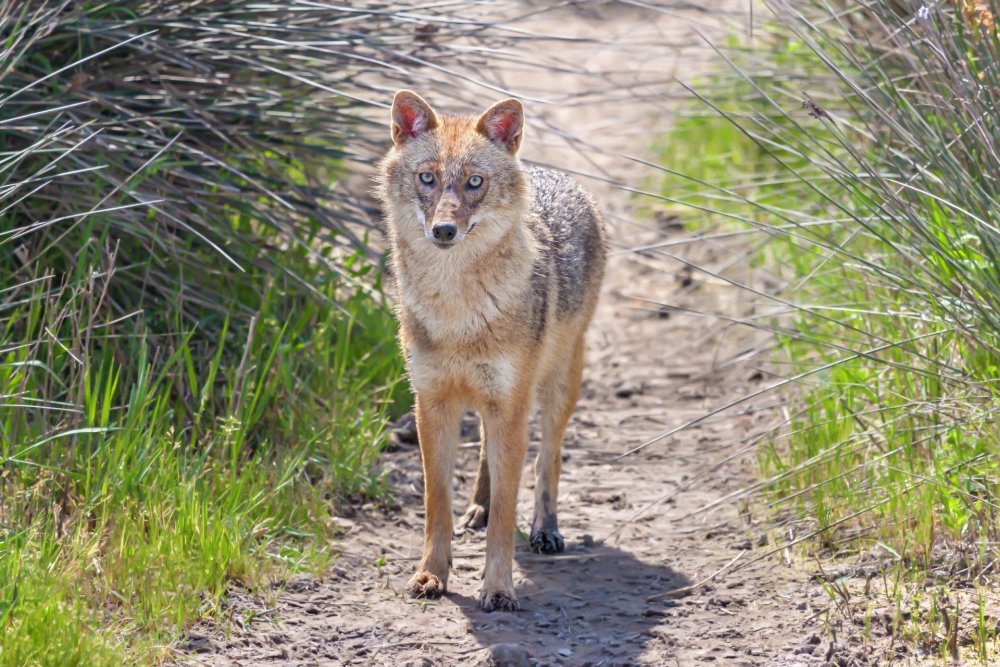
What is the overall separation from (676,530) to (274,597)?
6.05 ft

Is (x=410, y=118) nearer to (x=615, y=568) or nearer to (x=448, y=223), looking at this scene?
(x=448, y=223)

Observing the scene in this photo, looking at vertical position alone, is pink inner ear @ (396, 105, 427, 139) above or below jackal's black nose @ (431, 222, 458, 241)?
above

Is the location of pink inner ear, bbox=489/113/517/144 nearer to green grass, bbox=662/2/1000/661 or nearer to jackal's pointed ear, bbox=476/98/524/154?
jackal's pointed ear, bbox=476/98/524/154

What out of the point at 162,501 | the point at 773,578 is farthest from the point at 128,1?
Result: the point at 773,578

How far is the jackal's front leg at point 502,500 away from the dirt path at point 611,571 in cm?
9

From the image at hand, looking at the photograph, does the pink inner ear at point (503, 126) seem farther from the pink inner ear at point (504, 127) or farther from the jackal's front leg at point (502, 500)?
the jackal's front leg at point (502, 500)

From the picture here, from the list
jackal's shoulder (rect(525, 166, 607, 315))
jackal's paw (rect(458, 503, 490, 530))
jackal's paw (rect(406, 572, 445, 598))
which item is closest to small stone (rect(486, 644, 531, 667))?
jackal's paw (rect(406, 572, 445, 598))

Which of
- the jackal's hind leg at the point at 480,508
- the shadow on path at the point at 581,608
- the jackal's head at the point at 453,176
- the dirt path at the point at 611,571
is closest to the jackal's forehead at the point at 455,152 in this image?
the jackal's head at the point at 453,176

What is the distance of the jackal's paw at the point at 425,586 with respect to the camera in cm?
452

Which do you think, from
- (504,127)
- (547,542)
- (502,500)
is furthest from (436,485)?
(504,127)

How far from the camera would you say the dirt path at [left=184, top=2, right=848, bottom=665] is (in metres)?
4.08

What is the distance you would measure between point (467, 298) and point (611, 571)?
4.29ft

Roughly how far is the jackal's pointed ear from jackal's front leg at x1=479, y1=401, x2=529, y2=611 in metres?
1.06

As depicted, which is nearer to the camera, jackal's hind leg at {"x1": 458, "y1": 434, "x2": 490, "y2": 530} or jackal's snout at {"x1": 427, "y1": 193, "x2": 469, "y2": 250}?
jackal's snout at {"x1": 427, "y1": 193, "x2": 469, "y2": 250}
